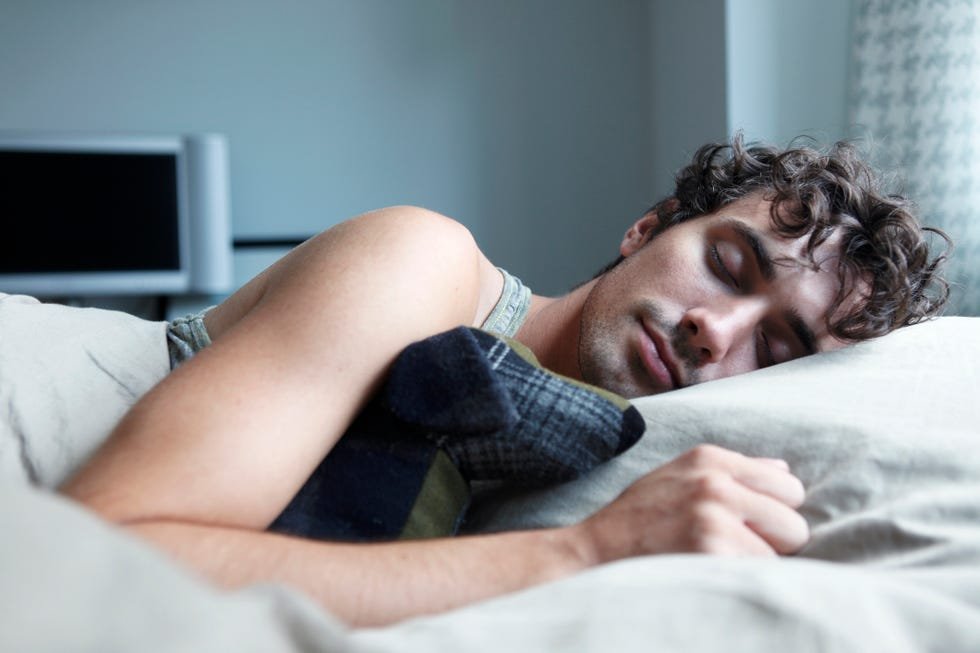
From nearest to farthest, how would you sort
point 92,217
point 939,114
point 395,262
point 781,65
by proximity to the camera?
point 395,262, point 939,114, point 781,65, point 92,217

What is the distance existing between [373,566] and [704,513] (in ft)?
0.70

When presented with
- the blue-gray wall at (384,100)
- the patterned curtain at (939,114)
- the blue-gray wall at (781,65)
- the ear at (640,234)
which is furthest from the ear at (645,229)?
the blue-gray wall at (384,100)

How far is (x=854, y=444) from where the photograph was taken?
2.24 ft

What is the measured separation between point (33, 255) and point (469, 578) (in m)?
3.15

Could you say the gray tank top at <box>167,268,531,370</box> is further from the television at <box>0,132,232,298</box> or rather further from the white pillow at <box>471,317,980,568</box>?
the television at <box>0,132,232,298</box>

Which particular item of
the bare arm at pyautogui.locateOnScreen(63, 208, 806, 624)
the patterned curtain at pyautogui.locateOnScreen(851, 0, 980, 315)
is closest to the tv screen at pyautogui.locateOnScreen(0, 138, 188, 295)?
the patterned curtain at pyautogui.locateOnScreen(851, 0, 980, 315)

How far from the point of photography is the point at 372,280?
2.61 ft

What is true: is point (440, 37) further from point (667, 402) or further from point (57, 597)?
point (57, 597)

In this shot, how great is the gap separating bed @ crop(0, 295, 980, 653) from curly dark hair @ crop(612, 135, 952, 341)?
0.06m

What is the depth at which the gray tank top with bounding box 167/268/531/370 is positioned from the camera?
102 centimetres

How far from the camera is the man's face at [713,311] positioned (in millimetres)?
1060

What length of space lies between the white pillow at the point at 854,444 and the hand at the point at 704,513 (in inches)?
1.2

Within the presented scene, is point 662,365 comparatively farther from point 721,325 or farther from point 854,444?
point 854,444

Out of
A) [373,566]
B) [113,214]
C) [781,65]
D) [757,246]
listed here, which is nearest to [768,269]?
[757,246]
